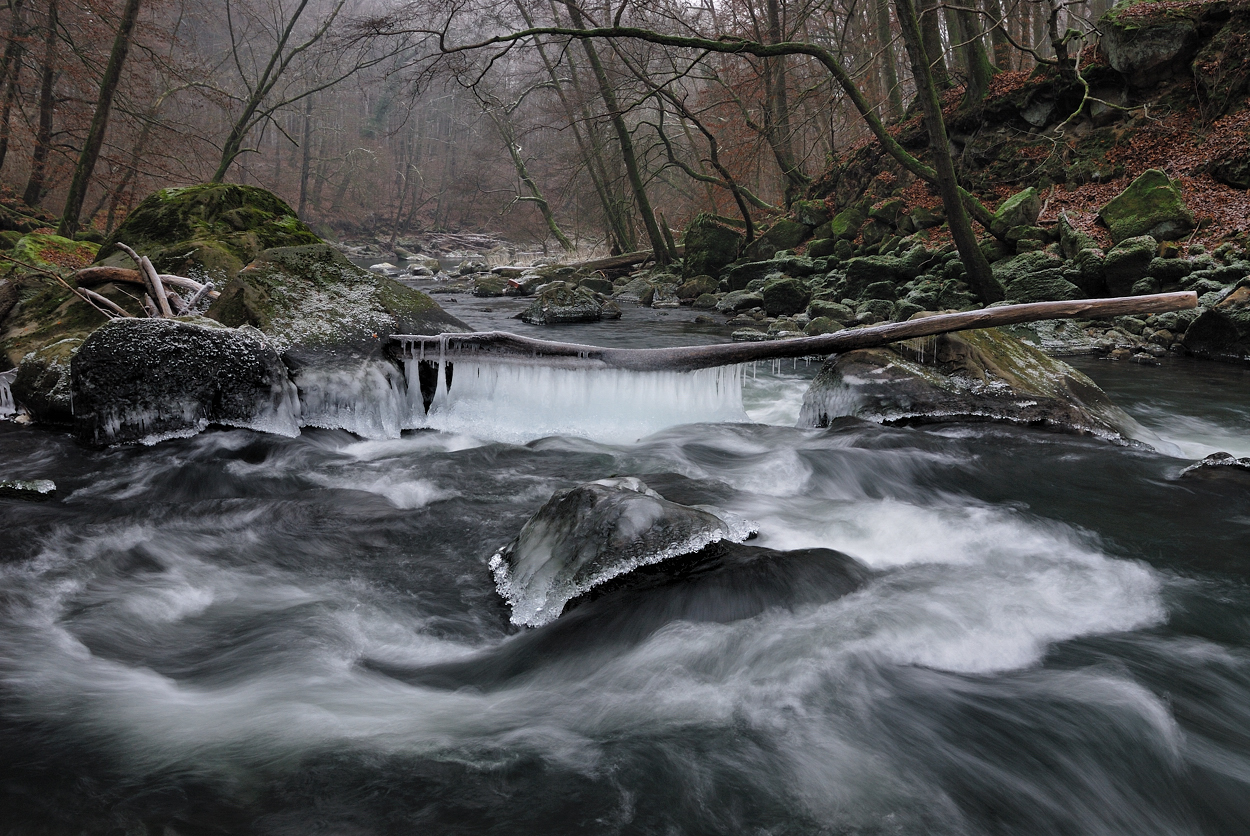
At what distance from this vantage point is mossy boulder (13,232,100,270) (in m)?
8.98

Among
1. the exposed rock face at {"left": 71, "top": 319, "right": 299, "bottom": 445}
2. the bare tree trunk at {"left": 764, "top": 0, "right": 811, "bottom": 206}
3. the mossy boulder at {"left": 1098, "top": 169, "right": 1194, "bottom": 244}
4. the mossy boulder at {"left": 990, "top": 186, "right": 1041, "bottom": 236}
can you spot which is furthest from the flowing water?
the bare tree trunk at {"left": 764, "top": 0, "right": 811, "bottom": 206}

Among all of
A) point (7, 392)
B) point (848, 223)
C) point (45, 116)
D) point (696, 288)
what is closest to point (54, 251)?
point (45, 116)

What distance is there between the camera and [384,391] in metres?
5.29

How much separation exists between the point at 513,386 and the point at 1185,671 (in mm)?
4191

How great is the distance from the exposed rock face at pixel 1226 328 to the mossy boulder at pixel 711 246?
34.6 ft

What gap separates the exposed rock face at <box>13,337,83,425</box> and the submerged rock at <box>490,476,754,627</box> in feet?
13.6

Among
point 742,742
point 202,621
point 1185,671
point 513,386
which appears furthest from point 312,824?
point 513,386

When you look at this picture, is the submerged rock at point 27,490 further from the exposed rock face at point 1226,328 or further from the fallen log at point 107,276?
the exposed rock face at point 1226,328

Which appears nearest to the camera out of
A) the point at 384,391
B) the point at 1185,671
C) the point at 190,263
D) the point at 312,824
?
the point at 312,824

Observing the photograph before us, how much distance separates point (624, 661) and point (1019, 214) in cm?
1174

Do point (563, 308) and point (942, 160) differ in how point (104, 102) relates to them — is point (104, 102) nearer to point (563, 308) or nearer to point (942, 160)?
point (563, 308)

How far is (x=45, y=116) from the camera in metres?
12.4

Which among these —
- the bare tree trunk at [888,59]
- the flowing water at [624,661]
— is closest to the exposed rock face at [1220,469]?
the flowing water at [624,661]

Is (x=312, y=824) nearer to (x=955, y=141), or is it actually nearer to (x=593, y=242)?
(x=955, y=141)
